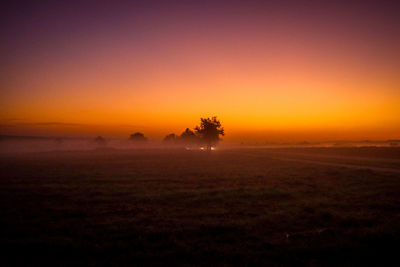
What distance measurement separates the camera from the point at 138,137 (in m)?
179

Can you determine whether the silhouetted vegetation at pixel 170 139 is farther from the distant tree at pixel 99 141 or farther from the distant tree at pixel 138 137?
the distant tree at pixel 99 141

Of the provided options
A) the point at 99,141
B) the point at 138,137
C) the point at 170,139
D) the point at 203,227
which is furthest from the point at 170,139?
the point at 203,227

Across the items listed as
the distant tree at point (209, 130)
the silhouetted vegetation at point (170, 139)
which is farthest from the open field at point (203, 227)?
the silhouetted vegetation at point (170, 139)

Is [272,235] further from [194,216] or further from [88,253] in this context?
[88,253]

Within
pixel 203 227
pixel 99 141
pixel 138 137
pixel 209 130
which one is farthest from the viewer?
pixel 138 137

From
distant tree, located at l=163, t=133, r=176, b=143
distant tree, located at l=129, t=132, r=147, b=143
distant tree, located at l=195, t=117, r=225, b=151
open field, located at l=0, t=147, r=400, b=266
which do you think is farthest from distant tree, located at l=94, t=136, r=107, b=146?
open field, located at l=0, t=147, r=400, b=266

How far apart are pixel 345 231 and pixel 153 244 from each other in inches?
302

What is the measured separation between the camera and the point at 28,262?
6.52 m

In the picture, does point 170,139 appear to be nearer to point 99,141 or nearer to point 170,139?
point 170,139

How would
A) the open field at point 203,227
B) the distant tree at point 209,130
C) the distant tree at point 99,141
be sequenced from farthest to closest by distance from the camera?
the distant tree at point 99,141, the distant tree at point 209,130, the open field at point 203,227

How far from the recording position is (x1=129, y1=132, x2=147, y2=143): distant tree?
6977 inches

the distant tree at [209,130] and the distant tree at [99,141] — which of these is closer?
the distant tree at [209,130]

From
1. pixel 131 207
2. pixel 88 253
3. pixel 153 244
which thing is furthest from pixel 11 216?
pixel 153 244

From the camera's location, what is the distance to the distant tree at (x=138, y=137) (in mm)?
177225
